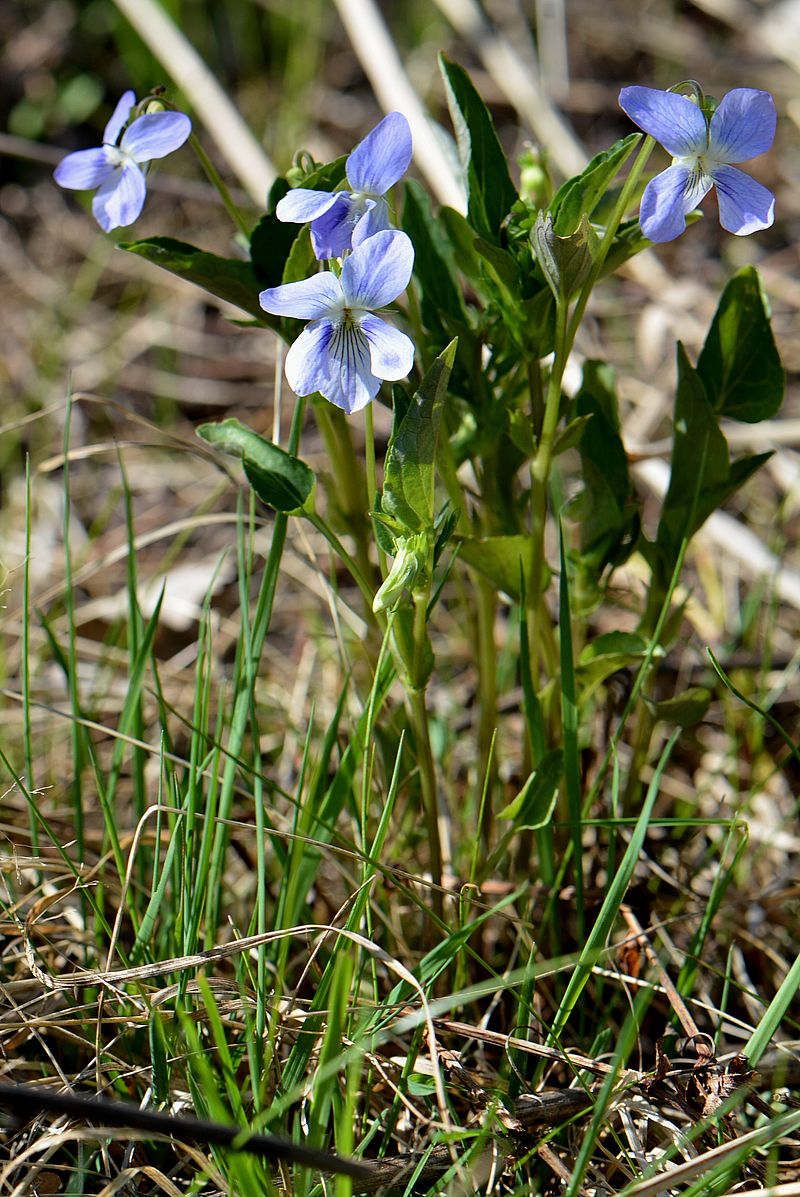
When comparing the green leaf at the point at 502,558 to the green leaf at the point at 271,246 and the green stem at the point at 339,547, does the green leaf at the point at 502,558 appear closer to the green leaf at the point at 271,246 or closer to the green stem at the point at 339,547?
the green stem at the point at 339,547

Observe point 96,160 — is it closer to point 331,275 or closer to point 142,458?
point 331,275

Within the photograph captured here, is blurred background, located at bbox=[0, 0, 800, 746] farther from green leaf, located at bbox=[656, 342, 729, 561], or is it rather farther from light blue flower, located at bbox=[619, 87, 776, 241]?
light blue flower, located at bbox=[619, 87, 776, 241]

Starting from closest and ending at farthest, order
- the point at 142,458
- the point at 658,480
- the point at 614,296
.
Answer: the point at 658,480, the point at 142,458, the point at 614,296

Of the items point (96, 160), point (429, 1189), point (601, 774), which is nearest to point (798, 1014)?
point (601, 774)

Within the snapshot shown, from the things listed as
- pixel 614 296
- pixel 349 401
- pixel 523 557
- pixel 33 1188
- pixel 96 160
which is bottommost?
pixel 33 1188

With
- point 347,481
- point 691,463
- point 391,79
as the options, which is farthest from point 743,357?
point 391,79

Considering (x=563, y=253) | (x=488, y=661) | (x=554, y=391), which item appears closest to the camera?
(x=563, y=253)

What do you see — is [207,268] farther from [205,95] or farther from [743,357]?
[205,95]
